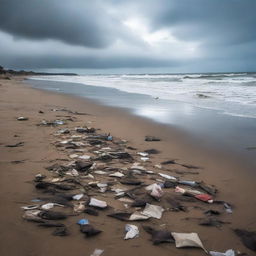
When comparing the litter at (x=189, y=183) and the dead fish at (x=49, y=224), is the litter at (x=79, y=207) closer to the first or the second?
the dead fish at (x=49, y=224)

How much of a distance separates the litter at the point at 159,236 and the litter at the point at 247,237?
2.18 ft

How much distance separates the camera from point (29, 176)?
318 cm

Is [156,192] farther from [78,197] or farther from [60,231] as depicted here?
[60,231]

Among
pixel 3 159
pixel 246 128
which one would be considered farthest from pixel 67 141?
pixel 246 128

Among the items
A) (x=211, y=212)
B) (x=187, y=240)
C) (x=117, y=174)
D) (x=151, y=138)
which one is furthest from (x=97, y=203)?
(x=151, y=138)

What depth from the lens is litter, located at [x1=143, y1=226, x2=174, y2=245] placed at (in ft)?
6.82

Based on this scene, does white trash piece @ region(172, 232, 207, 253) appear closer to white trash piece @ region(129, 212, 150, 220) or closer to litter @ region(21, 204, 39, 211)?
white trash piece @ region(129, 212, 150, 220)

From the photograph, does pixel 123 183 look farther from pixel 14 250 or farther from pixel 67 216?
pixel 14 250

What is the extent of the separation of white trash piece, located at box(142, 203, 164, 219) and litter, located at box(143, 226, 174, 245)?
22 centimetres

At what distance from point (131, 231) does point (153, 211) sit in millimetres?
421

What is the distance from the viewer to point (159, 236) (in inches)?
83.9

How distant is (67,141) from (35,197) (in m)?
2.28

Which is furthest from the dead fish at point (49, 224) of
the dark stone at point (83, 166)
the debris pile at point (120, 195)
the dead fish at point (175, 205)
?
the dark stone at point (83, 166)

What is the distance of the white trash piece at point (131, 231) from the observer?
2126 millimetres
